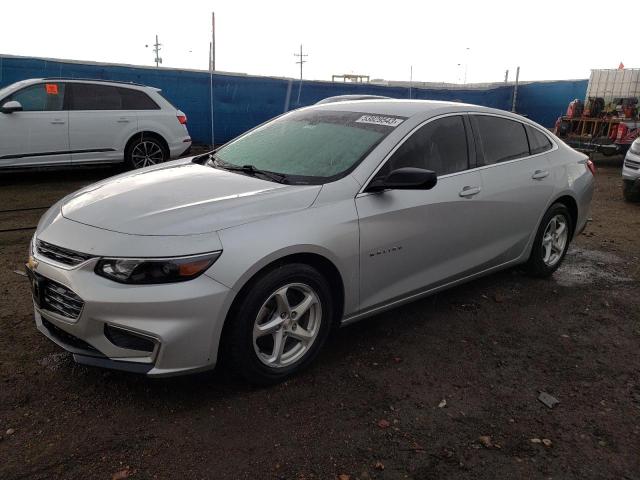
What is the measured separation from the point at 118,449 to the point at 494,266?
3029 mm

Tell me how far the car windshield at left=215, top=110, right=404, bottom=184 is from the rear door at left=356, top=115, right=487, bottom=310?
0.73ft

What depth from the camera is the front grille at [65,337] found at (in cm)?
269

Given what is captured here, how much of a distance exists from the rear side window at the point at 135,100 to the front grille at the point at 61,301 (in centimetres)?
700

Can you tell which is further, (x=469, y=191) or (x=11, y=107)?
(x=11, y=107)

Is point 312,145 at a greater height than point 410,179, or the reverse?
point 312,145

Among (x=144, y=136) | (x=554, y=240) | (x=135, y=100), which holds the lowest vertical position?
(x=554, y=240)

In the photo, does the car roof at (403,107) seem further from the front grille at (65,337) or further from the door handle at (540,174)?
the front grille at (65,337)

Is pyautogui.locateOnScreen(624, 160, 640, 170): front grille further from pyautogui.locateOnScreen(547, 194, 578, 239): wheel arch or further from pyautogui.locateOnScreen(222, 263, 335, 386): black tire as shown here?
pyautogui.locateOnScreen(222, 263, 335, 386): black tire

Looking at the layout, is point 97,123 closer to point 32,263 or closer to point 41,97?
point 41,97

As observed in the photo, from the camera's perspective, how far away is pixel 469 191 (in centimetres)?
383

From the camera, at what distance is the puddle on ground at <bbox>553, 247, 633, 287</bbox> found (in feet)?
16.3

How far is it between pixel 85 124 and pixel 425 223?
6994 mm

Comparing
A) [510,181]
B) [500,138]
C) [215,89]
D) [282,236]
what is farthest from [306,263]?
[215,89]

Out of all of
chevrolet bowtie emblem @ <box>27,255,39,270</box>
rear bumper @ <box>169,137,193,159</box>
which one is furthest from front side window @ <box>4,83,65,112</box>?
chevrolet bowtie emblem @ <box>27,255,39,270</box>
